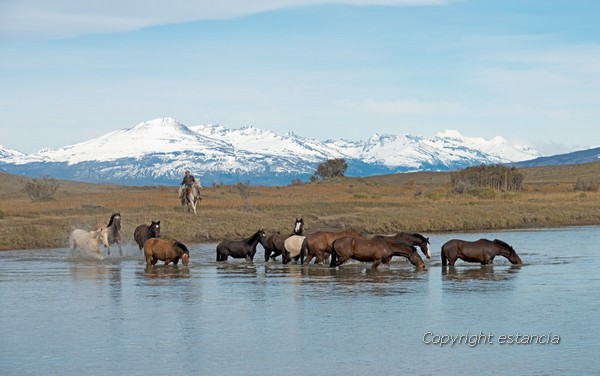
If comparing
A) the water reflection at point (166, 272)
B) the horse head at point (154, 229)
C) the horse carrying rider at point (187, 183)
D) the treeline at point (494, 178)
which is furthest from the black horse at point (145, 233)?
the treeline at point (494, 178)

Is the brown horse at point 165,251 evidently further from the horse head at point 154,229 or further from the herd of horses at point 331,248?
the horse head at point 154,229

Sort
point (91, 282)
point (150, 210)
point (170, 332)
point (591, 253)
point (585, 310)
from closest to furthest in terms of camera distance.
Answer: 1. point (170, 332)
2. point (585, 310)
3. point (91, 282)
4. point (591, 253)
5. point (150, 210)

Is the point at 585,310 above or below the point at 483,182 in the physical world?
below

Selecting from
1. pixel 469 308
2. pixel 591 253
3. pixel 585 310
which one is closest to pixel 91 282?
pixel 469 308

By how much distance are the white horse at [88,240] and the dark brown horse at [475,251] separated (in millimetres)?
9746

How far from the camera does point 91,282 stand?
22109 millimetres

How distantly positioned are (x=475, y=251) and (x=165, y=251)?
7696 millimetres

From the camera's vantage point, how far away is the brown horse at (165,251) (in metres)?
25.0

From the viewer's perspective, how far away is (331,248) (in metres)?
24.5

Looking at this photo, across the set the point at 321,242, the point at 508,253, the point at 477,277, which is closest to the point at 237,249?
the point at 321,242

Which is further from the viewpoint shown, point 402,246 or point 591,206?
point 591,206

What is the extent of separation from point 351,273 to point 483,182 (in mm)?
60243

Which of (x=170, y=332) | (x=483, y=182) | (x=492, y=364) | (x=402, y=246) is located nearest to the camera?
(x=492, y=364)

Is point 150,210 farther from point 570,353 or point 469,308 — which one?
point 570,353
